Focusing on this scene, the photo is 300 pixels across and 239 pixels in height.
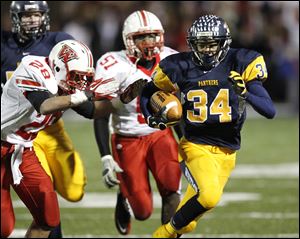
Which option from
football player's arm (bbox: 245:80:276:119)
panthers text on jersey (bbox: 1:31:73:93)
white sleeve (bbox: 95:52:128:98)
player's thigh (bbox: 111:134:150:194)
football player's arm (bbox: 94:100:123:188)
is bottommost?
player's thigh (bbox: 111:134:150:194)

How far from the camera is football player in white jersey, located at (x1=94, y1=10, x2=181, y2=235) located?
6.27m

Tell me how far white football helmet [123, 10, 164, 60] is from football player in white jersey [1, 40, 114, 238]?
0.57m

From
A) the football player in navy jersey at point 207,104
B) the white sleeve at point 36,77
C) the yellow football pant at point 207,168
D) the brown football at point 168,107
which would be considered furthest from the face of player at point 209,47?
the white sleeve at point 36,77

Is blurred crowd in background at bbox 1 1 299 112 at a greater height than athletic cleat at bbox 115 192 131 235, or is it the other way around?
athletic cleat at bbox 115 192 131 235

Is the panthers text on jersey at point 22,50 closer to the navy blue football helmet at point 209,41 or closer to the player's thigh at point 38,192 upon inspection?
the player's thigh at point 38,192

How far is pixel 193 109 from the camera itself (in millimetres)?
5539

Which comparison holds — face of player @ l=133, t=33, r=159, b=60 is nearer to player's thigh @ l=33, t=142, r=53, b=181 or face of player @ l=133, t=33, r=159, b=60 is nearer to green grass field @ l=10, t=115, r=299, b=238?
player's thigh @ l=33, t=142, r=53, b=181

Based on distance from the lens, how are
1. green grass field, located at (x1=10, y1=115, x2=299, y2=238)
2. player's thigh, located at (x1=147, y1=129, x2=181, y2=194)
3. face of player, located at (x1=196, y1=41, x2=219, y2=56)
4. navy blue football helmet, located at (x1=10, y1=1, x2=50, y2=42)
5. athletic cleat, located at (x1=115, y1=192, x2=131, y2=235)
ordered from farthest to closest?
green grass field, located at (x1=10, y1=115, x2=299, y2=238) → athletic cleat, located at (x1=115, y1=192, x2=131, y2=235) → navy blue football helmet, located at (x1=10, y1=1, x2=50, y2=42) → player's thigh, located at (x1=147, y1=129, x2=181, y2=194) → face of player, located at (x1=196, y1=41, x2=219, y2=56)

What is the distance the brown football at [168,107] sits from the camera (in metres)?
5.41

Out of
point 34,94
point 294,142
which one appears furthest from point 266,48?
point 34,94

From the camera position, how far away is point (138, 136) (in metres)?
6.47

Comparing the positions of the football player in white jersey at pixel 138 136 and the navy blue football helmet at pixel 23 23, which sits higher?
the navy blue football helmet at pixel 23 23

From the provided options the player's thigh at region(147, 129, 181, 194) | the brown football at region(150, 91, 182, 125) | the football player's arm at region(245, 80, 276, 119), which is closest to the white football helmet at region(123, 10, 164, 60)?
the player's thigh at region(147, 129, 181, 194)

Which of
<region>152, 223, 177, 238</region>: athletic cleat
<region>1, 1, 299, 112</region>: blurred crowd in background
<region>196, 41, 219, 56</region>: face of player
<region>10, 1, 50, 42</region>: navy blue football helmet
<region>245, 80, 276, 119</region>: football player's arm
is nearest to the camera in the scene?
<region>245, 80, 276, 119</region>: football player's arm
